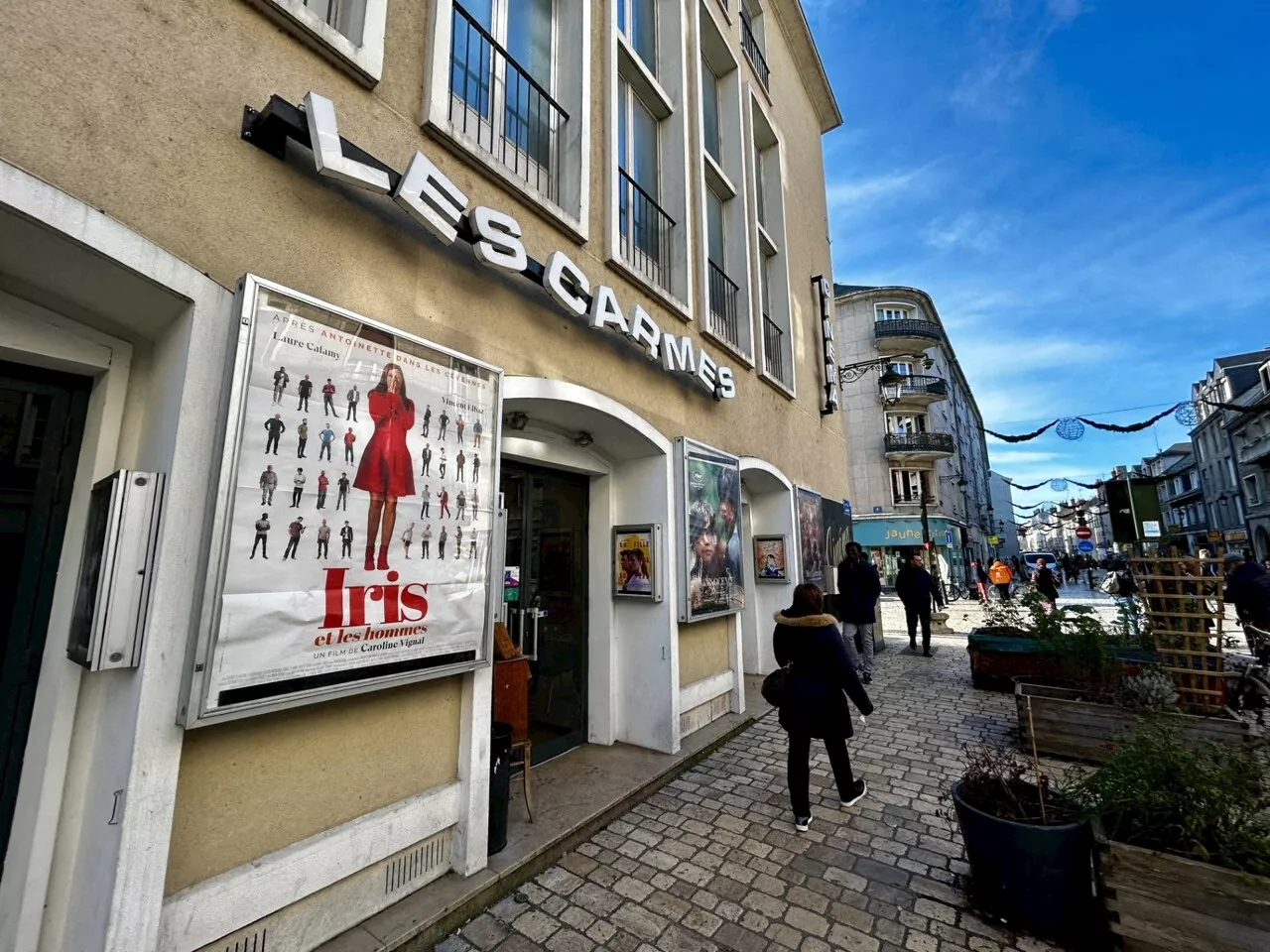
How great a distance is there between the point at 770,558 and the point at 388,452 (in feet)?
21.8

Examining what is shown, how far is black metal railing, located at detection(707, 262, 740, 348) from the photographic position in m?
7.95

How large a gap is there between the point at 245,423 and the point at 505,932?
2.96 m

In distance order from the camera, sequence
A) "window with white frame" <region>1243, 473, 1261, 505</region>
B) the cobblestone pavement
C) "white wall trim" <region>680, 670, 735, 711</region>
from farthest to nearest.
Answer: "window with white frame" <region>1243, 473, 1261, 505</region> → "white wall trim" <region>680, 670, 735, 711</region> → the cobblestone pavement

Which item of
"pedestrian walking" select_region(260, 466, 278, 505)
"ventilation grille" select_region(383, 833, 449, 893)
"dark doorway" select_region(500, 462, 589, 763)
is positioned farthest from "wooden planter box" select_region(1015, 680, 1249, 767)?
"pedestrian walking" select_region(260, 466, 278, 505)

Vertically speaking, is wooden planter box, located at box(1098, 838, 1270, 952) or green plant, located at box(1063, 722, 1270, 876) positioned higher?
green plant, located at box(1063, 722, 1270, 876)

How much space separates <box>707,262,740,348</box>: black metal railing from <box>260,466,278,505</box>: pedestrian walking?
6359mm

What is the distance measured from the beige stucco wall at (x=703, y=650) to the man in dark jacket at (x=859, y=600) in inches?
99.9

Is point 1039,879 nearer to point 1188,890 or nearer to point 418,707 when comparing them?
point 1188,890

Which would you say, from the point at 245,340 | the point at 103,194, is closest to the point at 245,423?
the point at 245,340

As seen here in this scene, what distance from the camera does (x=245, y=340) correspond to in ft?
8.18

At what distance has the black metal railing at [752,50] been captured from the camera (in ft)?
31.1

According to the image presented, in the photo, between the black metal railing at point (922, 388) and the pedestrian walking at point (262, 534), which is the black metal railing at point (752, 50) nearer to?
the pedestrian walking at point (262, 534)

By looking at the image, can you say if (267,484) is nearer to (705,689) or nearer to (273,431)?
(273,431)

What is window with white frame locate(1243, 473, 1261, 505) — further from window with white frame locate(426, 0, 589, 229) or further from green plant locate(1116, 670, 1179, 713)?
window with white frame locate(426, 0, 589, 229)
